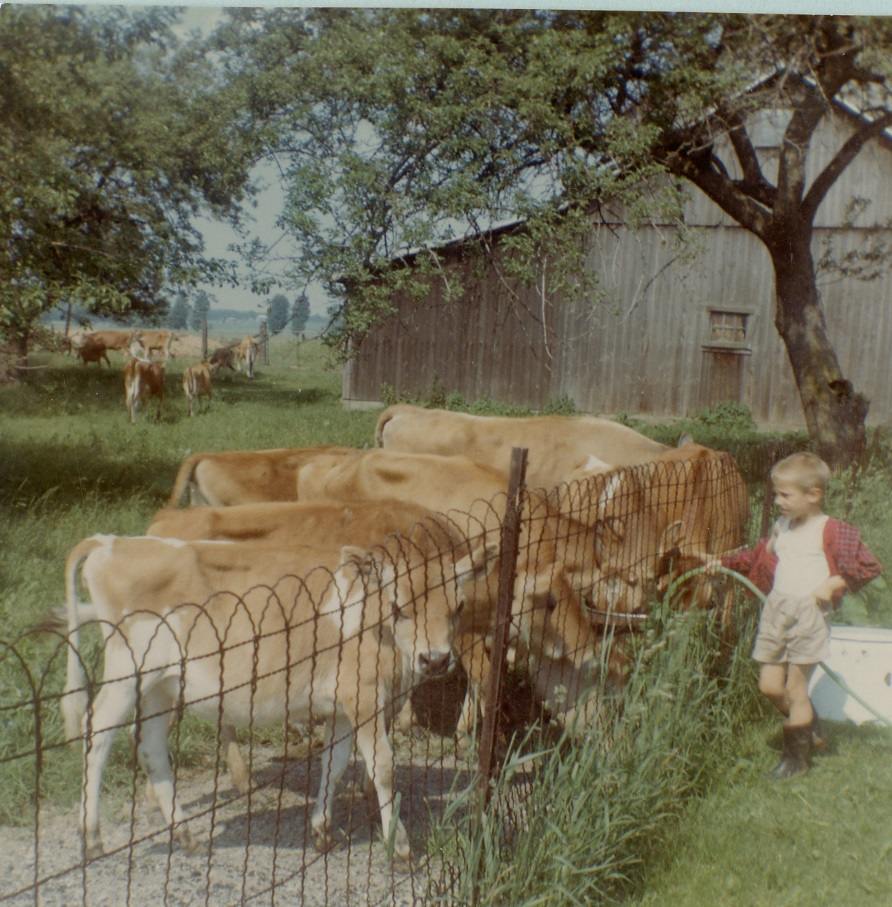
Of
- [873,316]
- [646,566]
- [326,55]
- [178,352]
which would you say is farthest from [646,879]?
[873,316]

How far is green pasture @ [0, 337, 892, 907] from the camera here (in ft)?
9.27

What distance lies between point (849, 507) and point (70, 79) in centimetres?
463

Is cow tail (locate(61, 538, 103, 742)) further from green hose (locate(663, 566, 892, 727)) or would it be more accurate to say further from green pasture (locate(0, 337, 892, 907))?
green hose (locate(663, 566, 892, 727))

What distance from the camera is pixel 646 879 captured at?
2936mm

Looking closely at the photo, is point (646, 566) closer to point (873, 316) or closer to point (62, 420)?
point (62, 420)

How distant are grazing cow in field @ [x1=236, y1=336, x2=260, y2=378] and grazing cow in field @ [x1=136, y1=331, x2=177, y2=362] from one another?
39 centimetres

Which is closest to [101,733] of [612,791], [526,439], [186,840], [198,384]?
[186,840]

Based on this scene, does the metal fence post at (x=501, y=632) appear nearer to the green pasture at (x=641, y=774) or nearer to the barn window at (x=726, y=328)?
the green pasture at (x=641, y=774)

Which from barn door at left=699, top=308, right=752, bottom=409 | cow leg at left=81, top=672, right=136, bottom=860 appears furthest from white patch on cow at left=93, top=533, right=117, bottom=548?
barn door at left=699, top=308, right=752, bottom=409

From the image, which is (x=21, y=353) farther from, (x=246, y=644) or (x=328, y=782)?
(x=328, y=782)

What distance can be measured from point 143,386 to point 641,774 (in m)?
4.48

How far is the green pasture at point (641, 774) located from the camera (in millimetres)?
2824

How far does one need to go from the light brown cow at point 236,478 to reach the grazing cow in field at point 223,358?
85 cm

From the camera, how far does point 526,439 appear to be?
710cm
